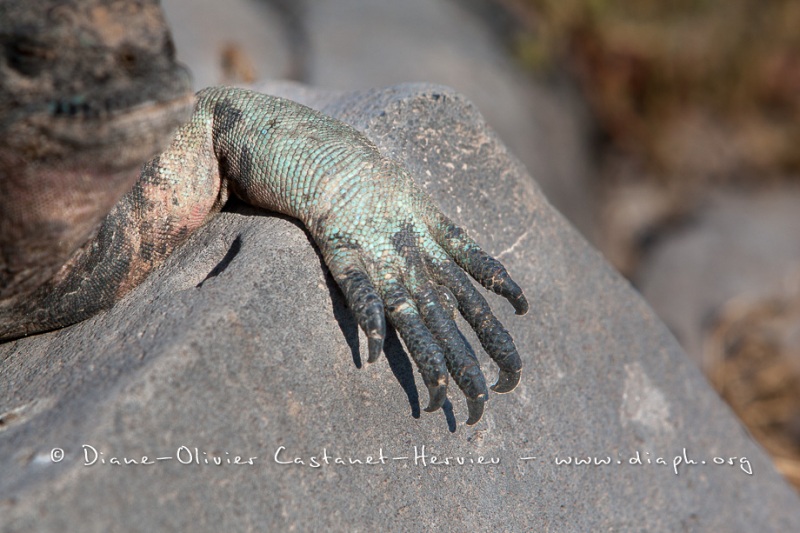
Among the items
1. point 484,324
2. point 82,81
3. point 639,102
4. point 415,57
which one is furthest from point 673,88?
point 82,81

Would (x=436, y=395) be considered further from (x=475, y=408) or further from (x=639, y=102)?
(x=639, y=102)

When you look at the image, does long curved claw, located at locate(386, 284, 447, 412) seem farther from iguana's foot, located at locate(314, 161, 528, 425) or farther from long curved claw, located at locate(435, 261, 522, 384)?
long curved claw, located at locate(435, 261, 522, 384)

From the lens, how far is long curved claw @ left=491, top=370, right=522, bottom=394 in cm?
187

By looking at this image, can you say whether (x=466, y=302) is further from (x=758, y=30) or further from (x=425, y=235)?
(x=758, y=30)

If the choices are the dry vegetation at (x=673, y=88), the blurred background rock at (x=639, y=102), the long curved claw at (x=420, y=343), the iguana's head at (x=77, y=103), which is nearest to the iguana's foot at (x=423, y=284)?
the long curved claw at (x=420, y=343)

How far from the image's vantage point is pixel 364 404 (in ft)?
5.96

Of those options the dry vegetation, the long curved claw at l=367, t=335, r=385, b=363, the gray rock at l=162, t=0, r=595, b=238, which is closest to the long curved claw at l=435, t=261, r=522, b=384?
the long curved claw at l=367, t=335, r=385, b=363

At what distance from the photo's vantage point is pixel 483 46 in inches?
232

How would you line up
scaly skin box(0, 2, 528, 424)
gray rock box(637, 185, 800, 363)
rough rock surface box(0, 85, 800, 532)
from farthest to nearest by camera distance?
gray rock box(637, 185, 800, 363) → scaly skin box(0, 2, 528, 424) → rough rock surface box(0, 85, 800, 532)

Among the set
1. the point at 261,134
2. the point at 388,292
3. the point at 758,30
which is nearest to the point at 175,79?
the point at 261,134

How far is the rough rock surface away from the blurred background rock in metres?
2.70

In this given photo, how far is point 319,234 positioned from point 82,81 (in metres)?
0.65

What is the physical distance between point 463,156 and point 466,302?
1.98ft

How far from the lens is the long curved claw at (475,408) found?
1778 millimetres
